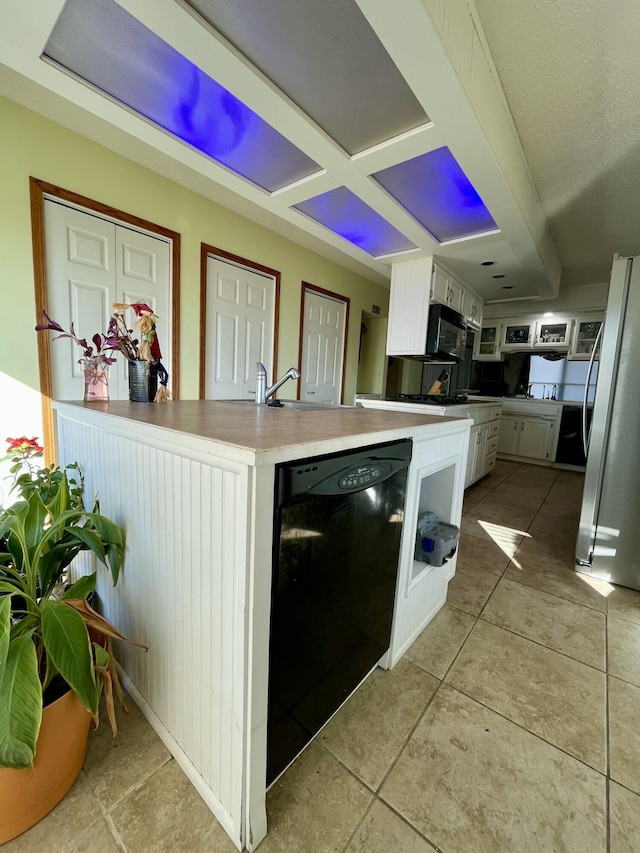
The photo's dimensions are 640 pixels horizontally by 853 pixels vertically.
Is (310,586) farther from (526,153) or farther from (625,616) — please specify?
(526,153)

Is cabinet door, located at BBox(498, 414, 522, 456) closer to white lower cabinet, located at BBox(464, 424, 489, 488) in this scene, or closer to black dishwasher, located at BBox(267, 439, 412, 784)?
white lower cabinet, located at BBox(464, 424, 489, 488)

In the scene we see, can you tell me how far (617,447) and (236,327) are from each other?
3056 millimetres

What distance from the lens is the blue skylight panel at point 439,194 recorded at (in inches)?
75.0

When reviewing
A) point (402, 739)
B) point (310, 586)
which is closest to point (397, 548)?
point (310, 586)

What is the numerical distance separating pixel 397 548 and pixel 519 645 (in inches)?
34.2

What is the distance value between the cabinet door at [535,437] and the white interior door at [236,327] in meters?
3.97

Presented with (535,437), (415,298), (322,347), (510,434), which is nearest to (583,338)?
(535,437)

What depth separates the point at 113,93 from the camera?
1.53 m

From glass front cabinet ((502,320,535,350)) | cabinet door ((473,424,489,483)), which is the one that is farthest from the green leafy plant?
glass front cabinet ((502,320,535,350))

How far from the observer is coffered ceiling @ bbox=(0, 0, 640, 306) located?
1195 millimetres

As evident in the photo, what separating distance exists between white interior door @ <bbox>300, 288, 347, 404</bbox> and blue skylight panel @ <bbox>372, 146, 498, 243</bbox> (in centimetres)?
163

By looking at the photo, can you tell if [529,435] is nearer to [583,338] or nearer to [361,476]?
[583,338]

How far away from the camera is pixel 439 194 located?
7.22ft

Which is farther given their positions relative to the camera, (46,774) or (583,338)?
(583,338)
